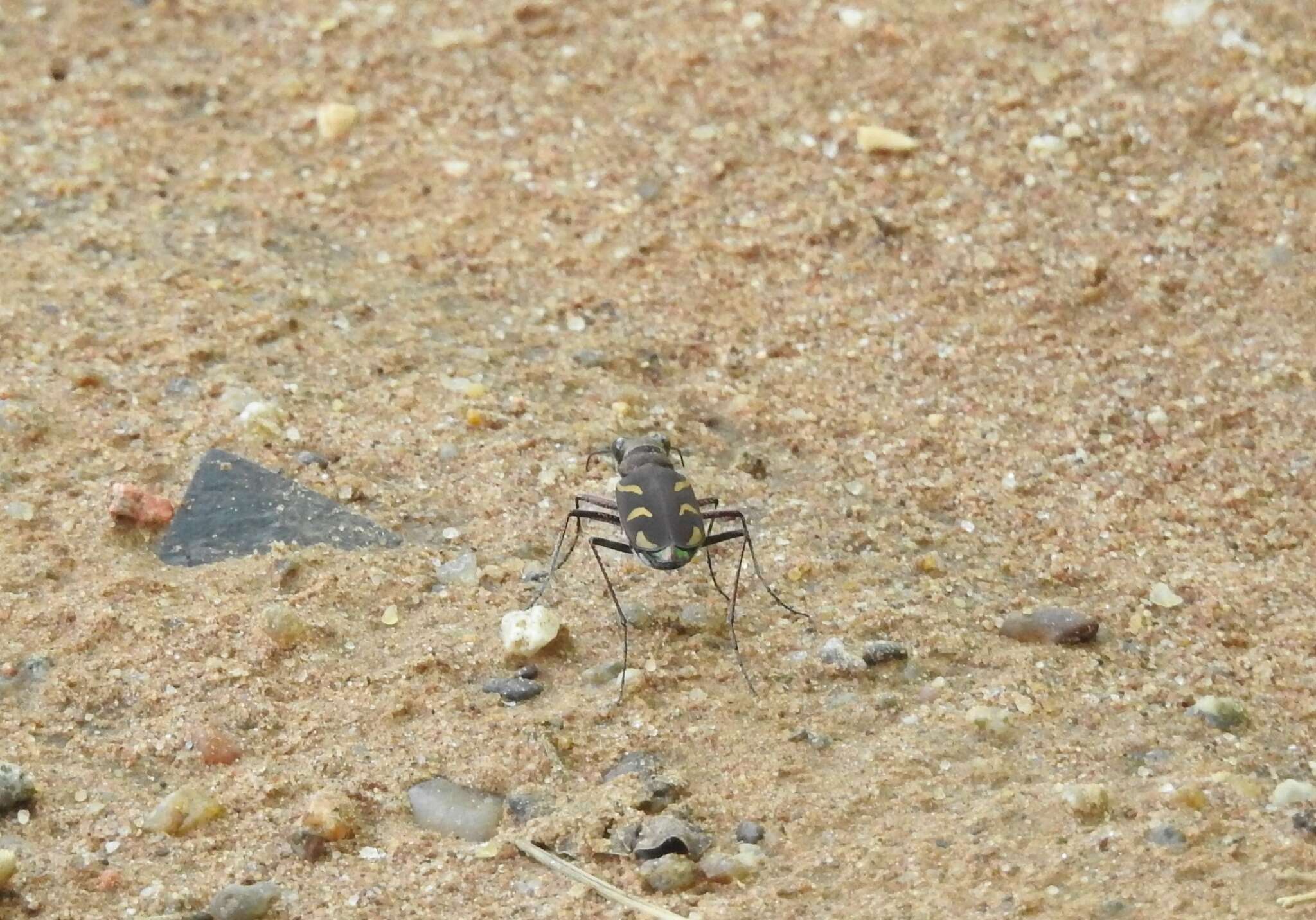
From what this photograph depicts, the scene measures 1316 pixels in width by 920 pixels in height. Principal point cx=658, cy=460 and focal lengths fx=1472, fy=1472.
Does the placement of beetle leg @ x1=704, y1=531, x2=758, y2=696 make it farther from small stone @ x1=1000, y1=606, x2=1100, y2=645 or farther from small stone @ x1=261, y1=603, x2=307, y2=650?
small stone @ x1=261, y1=603, x2=307, y2=650

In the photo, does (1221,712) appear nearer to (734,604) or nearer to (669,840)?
(734,604)

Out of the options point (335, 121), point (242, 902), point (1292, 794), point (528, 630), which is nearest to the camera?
point (242, 902)

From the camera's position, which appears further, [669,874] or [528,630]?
[528,630]

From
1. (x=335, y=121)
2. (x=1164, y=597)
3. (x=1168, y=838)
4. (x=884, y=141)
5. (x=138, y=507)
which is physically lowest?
(x=1164, y=597)

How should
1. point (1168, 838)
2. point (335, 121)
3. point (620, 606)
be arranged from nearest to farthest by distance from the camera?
point (1168, 838)
point (620, 606)
point (335, 121)

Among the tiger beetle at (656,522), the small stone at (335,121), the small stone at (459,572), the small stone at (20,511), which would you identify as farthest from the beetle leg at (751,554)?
the small stone at (335,121)

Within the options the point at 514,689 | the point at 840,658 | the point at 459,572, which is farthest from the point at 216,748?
the point at 840,658

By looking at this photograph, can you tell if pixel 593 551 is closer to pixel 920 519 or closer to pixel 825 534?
pixel 825 534

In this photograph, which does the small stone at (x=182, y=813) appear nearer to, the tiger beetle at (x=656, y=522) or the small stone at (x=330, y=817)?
the small stone at (x=330, y=817)
